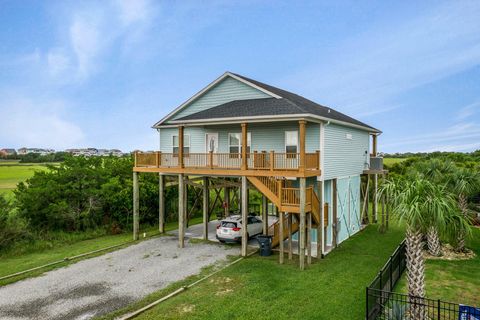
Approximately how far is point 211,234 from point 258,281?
27.7 feet

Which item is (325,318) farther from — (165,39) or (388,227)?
(165,39)

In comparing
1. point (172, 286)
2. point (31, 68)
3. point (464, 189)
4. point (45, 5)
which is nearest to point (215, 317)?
point (172, 286)

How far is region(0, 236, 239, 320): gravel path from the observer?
1037cm

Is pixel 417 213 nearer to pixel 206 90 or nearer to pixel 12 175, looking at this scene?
pixel 206 90

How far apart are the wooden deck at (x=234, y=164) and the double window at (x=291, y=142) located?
0.87 meters

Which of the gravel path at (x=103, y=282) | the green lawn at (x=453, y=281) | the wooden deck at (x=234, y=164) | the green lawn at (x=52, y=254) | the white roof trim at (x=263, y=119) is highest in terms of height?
the white roof trim at (x=263, y=119)

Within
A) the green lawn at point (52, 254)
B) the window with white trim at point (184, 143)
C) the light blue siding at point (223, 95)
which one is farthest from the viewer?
the window with white trim at point (184, 143)

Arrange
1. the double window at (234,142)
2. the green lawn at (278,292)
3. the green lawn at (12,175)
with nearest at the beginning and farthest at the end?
1. the green lawn at (278,292)
2. the double window at (234,142)
3. the green lawn at (12,175)

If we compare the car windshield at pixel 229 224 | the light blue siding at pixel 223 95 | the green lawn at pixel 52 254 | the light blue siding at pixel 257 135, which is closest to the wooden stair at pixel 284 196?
the light blue siding at pixel 257 135

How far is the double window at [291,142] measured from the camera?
17266mm

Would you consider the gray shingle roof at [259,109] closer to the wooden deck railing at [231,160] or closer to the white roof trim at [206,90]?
the white roof trim at [206,90]

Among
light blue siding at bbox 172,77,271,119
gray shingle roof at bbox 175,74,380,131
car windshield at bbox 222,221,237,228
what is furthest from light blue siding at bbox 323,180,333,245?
light blue siding at bbox 172,77,271,119

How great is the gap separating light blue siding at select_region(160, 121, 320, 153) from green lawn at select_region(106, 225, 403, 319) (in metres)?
6.13

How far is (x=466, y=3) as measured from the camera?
56.3ft
